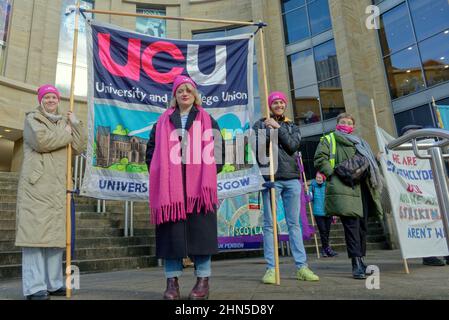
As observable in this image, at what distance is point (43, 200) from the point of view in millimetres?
3180

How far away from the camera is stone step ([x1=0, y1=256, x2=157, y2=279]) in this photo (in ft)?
16.7

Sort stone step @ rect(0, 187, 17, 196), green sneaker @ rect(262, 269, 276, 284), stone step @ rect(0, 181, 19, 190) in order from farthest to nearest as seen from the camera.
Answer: stone step @ rect(0, 181, 19, 190)
stone step @ rect(0, 187, 17, 196)
green sneaker @ rect(262, 269, 276, 284)

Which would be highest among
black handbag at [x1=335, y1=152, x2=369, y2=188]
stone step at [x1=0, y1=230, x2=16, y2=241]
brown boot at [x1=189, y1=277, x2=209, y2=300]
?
black handbag at [x1=335, y1=152, x2=369, y2=188]

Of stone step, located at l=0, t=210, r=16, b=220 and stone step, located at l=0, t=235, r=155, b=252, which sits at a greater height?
stone step, located at l=0, t=210, r=16, b=220

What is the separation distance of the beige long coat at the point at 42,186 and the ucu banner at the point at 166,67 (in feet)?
3.70

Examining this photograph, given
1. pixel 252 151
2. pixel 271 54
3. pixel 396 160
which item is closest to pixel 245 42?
pixel 252 151

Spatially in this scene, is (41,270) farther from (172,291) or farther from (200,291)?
(200,291)

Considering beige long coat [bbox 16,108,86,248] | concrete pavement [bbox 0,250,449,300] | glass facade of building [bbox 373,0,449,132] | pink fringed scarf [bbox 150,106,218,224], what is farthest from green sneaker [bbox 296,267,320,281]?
glass facade of building [bbox 373,0,449,132]

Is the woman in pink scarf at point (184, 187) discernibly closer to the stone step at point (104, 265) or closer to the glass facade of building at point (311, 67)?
the stone step at point (104, 265)

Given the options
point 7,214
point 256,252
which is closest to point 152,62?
point 7,214

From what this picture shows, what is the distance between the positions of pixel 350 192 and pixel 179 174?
214 centimetres

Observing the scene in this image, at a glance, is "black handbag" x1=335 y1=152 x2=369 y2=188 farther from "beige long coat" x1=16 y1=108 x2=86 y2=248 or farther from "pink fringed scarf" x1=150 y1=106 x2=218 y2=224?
"beige long coat" x1=16 y1=108 x2=86 y2=248

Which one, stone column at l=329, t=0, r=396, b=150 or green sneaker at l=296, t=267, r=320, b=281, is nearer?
green sneaker at l=296, t=267, r=320, b=281

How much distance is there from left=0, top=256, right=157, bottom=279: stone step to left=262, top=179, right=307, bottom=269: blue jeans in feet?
10.5
